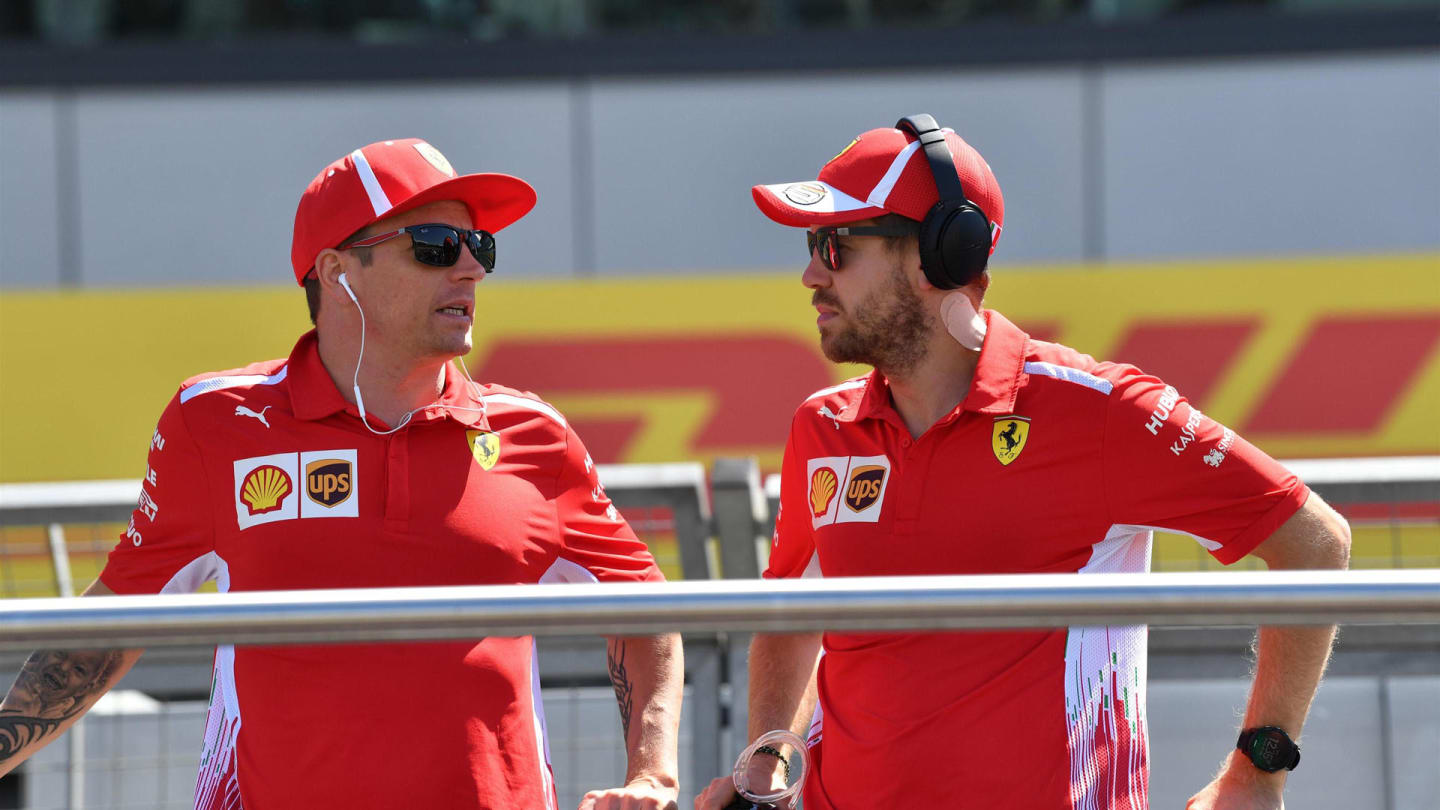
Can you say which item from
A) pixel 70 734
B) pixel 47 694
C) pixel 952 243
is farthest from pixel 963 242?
pixel 70 734

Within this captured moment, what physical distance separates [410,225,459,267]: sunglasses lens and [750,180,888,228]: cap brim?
0.54 m

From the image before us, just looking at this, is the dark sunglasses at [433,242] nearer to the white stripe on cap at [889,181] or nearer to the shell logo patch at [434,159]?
the shell logo patch at [434,159]

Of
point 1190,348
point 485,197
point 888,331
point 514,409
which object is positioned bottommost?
point 1190,348

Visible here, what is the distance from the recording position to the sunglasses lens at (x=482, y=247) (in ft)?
8.93

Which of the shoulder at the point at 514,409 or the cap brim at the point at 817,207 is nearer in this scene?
the cap brim at the point at 817,207

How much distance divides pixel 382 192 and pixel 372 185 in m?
0.03

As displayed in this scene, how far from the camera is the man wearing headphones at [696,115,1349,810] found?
240 cm

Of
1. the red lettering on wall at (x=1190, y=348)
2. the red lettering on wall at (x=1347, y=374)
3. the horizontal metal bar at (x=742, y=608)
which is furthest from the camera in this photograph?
the red lettering on wall at (x=1190, y=348)

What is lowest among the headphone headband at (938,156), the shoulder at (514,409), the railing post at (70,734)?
the railing post at (70,734)

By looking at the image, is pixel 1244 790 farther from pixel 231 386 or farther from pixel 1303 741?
pixel 231 386

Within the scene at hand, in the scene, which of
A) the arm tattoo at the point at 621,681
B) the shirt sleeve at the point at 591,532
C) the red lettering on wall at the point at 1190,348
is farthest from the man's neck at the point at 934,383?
the red lettering on wall at the point at 1190,348

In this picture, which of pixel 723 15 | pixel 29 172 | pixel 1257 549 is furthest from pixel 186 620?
pixel 29 172

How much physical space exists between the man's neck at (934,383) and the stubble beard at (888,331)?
2 cm

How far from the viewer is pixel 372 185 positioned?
8.79 ft
